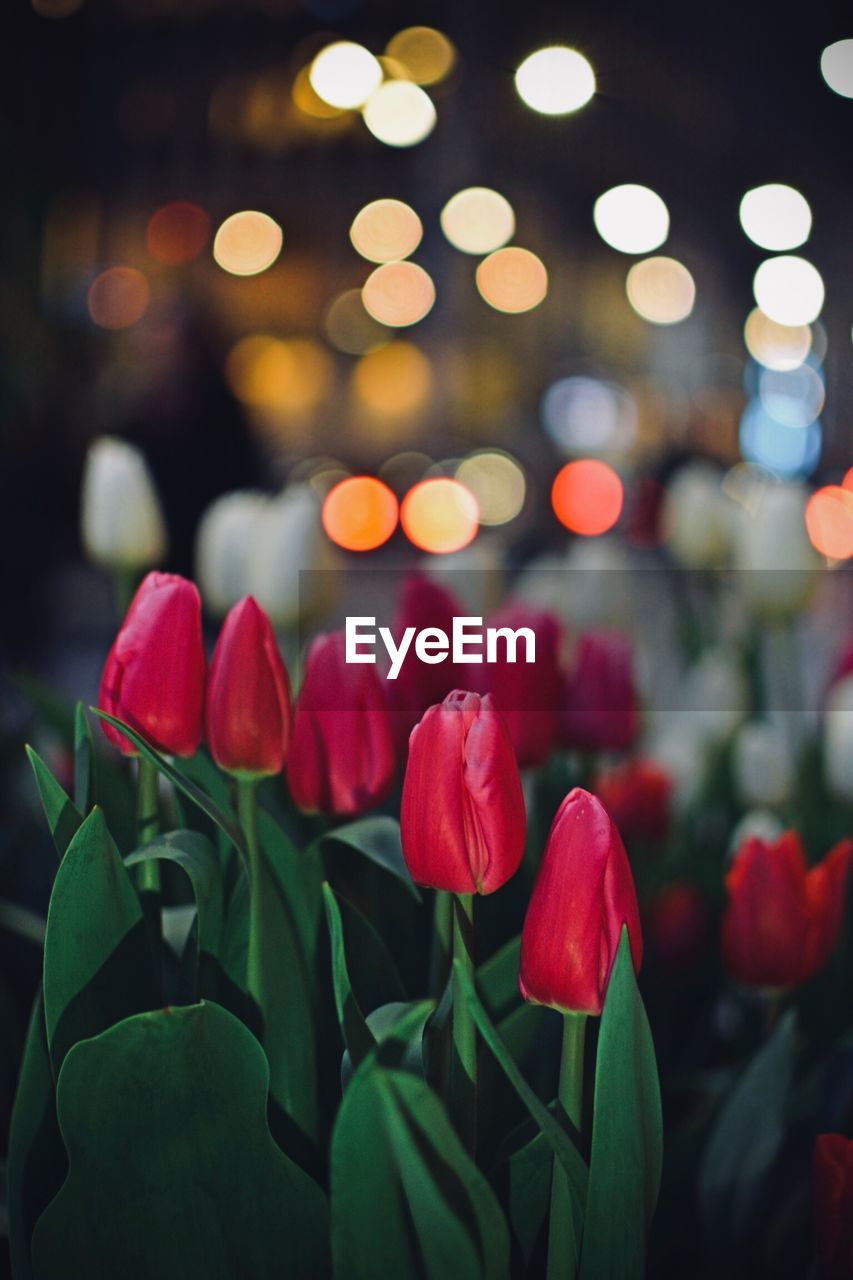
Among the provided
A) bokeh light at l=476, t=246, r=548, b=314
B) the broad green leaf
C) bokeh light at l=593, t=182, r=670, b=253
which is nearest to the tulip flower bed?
the broad green leaf

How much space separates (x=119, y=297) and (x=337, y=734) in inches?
167

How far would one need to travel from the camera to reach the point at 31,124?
0.99 meters

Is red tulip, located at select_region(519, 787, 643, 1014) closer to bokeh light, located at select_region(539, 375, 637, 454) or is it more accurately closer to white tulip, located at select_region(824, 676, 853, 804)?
white tulip, located at select_region(824, 676, 853, 804)

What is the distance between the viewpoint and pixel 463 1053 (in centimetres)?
31

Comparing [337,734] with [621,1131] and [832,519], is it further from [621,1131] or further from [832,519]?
[832,519]

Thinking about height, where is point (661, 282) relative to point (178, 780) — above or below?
above

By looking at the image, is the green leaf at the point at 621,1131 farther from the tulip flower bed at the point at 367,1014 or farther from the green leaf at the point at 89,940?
the green leaf at the point at 89,940

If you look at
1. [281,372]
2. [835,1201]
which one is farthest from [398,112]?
[281,372]

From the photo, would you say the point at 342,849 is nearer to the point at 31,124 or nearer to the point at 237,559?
the point at 237,559

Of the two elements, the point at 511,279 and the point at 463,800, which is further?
the point at 511,279

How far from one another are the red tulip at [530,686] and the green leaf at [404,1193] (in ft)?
0.56

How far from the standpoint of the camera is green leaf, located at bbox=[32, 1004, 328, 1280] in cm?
28

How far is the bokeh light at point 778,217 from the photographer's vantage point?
0.73 metres

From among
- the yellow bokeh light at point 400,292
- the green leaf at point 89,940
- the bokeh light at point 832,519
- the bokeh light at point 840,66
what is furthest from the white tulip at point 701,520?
the yellow bokeh light at point 400,292
